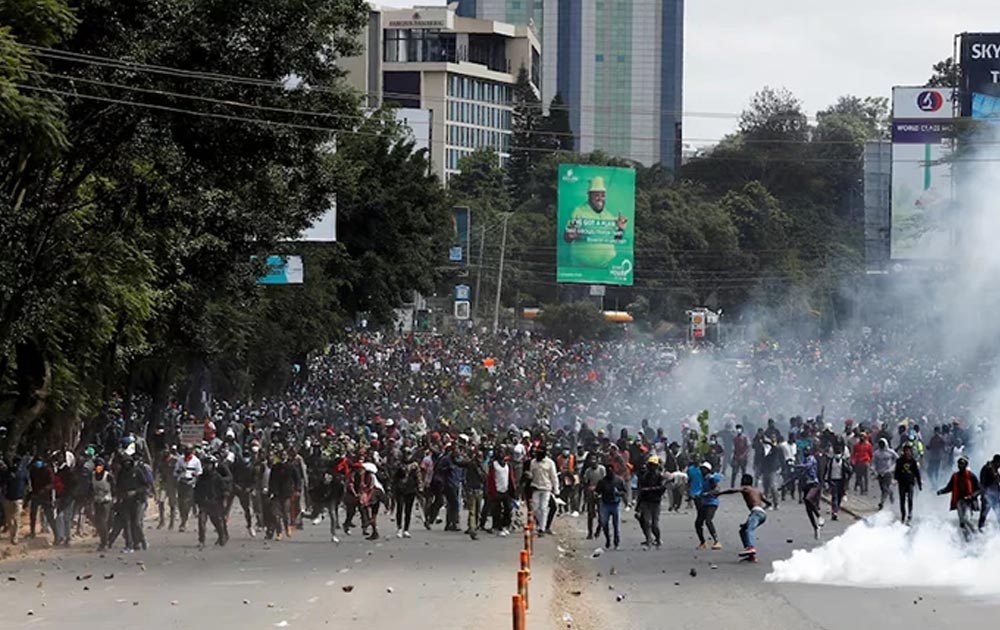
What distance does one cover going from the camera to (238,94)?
2995 cm

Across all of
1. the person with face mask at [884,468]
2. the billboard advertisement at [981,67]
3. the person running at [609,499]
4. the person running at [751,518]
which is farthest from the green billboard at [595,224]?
the person running at [751,518]

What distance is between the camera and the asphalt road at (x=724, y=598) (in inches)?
794

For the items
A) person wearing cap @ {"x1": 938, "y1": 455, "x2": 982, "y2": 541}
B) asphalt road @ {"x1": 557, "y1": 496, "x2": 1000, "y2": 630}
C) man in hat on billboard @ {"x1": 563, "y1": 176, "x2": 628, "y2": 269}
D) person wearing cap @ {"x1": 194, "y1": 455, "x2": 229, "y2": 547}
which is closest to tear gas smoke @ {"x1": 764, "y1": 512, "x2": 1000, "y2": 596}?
asphalt road @ {"x1": 557, "y1": 496, "x2": 1000, "y2": 630}

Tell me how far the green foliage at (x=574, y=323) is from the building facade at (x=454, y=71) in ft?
182

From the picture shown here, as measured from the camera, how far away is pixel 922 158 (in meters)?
63.5

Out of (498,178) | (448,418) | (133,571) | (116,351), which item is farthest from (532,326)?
(133,571)

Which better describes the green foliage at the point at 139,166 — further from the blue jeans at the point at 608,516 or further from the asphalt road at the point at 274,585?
the blue jeans at the point at 608,516

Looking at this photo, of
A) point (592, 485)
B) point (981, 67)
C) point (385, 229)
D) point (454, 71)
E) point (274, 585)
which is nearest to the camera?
point (274, 585)

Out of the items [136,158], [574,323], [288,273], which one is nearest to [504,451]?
[136,158]

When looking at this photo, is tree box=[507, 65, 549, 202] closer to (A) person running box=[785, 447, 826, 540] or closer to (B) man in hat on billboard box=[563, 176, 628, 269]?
(B) man in hat on billboard box=[563, 176, 628, 269]

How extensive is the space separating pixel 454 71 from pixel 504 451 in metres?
145

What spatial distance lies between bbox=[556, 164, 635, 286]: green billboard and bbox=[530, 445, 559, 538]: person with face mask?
22.0m

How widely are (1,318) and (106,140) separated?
3283mm

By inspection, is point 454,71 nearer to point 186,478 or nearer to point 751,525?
point 186,478
